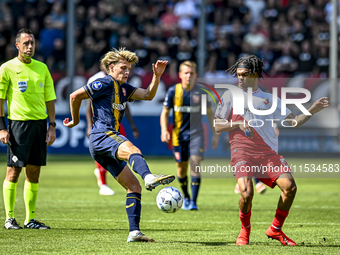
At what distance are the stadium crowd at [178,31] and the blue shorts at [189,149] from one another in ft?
32.1

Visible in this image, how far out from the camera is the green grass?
18.1ft

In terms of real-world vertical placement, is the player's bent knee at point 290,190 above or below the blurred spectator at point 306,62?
below

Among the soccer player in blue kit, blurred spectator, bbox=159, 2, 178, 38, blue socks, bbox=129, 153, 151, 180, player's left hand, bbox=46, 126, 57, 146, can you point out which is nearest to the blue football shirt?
the soccer player in blue kit

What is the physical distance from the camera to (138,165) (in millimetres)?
5383

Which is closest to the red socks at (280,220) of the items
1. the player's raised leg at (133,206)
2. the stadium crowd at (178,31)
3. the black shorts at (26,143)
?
the player's raised leg at (133,206)

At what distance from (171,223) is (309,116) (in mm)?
2463

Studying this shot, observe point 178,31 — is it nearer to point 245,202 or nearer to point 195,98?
point 195,98

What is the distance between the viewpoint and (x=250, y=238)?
246 inches

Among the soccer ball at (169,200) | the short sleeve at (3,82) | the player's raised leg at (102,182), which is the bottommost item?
the player's raised leg at (102,182)

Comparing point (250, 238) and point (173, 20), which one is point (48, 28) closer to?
point (173, 20)

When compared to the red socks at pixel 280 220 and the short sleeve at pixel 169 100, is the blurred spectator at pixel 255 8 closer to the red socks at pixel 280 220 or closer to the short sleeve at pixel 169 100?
the short sleeve at pixel 169 100

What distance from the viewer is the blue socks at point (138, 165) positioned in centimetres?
531

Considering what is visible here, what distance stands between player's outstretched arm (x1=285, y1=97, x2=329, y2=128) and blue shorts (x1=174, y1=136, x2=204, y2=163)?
3068 mm

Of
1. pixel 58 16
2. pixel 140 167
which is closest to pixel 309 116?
pixel 140 167
